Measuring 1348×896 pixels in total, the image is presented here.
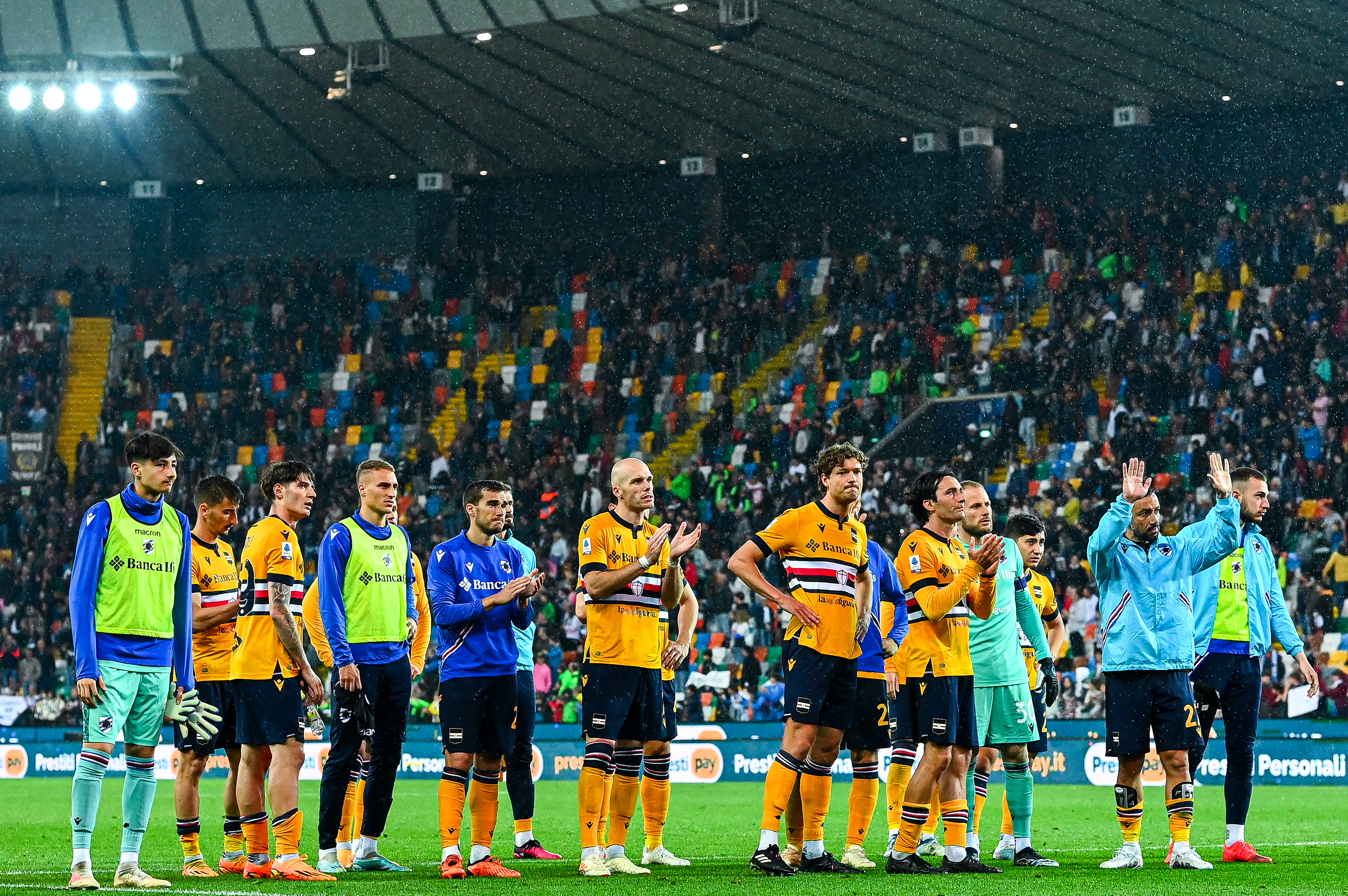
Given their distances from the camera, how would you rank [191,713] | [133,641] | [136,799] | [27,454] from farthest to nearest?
[27,454], [191,713], [133,641], [136,799]

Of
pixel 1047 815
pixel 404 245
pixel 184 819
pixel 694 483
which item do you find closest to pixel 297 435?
pixel 404 245

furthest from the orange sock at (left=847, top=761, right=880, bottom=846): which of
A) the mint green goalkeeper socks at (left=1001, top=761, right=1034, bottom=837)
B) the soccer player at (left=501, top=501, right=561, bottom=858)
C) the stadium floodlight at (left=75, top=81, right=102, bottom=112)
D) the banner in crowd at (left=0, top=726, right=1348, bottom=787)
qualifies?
the stadium floodlight at (left=75, top=81, right=102, bottom=112)

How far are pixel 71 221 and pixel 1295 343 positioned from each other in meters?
26.3

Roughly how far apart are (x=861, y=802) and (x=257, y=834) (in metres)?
3.61

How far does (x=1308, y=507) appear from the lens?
25.9 metres

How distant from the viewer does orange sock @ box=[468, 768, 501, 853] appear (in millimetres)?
10461

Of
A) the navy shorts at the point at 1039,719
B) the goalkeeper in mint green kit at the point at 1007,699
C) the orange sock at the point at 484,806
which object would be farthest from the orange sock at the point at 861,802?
the orange sock at the point at 484,806

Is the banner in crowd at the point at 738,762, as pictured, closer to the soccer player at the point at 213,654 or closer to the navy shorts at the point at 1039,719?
the navy shorts at the point at 1039,719

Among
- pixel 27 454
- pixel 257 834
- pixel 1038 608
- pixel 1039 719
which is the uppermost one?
pixel 27 454

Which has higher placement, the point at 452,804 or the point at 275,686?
the point at 275,686

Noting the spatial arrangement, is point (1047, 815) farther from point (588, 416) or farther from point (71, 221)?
point (71, 221)

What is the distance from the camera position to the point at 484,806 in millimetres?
10562

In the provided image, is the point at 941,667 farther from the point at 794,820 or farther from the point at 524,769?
the point at 524,769

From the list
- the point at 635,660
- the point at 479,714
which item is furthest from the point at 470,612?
the point at 635,660
